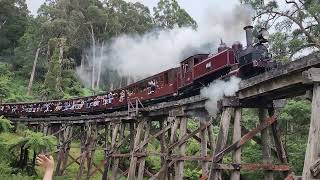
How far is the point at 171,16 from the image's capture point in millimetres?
45062

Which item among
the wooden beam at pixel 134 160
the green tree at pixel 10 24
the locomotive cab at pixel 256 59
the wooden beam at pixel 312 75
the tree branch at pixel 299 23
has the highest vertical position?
the green tree at pixel 10 24

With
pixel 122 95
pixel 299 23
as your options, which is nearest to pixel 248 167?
pixel 122 95

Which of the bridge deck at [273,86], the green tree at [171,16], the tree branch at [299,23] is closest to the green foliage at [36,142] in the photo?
the bridge deck at [273,86]

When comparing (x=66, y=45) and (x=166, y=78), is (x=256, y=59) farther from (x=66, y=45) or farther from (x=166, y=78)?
(x=66, y=45)

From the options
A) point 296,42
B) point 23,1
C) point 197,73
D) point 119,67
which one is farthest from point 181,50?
point 23,1

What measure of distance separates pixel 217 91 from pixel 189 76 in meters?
2.61

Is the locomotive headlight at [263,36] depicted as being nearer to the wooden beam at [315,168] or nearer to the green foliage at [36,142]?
the wooden beam at [315,168]

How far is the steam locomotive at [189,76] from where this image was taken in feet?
31.5

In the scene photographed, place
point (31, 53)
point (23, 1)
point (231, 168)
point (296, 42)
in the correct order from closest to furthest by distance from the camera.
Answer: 1. point (231, 168)
2. point (296, 42)
3. point (31, 53)
4. point (23, 1)

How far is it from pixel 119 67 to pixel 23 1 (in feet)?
54.7

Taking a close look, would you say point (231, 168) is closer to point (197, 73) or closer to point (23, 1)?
point (197, 73)

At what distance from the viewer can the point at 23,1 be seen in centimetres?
5078

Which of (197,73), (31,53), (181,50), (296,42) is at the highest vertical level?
(31,53)

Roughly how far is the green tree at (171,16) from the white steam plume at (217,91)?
33.0 meters
